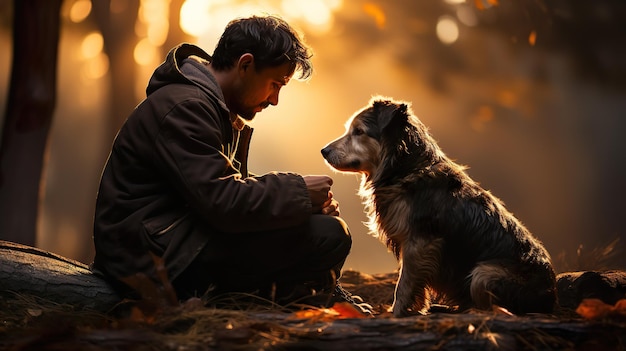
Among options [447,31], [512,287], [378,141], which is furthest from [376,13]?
[512,287]

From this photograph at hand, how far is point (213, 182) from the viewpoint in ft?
10.7

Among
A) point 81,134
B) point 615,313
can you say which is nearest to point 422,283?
point 615,313

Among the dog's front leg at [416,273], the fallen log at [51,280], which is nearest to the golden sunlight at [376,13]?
the dog's front leg at [416,273]

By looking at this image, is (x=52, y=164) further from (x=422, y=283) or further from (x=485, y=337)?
(x=485, y=337)

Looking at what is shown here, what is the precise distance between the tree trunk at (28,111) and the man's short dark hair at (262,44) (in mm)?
4596

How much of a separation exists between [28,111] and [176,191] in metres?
4.88

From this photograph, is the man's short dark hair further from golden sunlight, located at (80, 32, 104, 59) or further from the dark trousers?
golden sunlight, located at (80, 32, 104, 59)

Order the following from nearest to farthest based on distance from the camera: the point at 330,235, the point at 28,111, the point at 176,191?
1. the point at 176,191
2. the point at 330,235
3. the point at 28,111

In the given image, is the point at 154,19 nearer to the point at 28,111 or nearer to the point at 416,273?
the point at 28,111

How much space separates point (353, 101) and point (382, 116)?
5.94 meters

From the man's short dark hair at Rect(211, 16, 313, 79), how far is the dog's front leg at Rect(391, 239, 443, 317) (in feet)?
4.34

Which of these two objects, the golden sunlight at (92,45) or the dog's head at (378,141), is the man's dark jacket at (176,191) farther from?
the golden sunlight at (92,45)

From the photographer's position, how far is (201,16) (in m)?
9.92

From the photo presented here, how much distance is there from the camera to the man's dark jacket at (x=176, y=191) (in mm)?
3295
